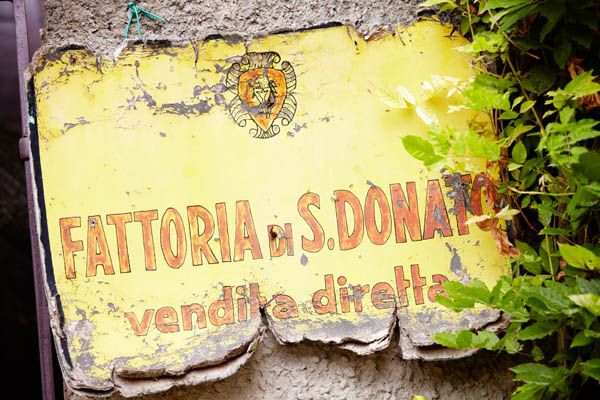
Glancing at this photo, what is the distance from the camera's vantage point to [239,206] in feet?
3.10

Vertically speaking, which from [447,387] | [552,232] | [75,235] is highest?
[75,235]

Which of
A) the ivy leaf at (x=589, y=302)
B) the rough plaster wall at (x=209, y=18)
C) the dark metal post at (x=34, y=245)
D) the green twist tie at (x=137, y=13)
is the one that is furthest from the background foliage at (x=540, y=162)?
the dark metal post at (x=34, y=245)

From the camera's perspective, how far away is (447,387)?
100 centimetres

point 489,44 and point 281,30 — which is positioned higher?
point 281,30

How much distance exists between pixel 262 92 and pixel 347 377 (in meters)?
0.57

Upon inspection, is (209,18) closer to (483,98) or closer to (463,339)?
(483,98)

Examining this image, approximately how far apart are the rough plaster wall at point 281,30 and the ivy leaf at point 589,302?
0.37 metres

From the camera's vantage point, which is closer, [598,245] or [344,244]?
[598,245]

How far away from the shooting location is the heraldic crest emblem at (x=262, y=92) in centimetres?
95

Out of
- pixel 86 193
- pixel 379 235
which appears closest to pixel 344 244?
pixel 379 235

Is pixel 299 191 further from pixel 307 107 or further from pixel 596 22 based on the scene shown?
pixel 596 22

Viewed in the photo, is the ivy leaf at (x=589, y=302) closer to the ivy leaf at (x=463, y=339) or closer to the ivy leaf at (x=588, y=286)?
the ivy leaf at (x=588, y=286)

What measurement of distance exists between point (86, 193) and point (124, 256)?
13 centimetres

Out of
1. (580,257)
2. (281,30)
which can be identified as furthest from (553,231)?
(281,30)
